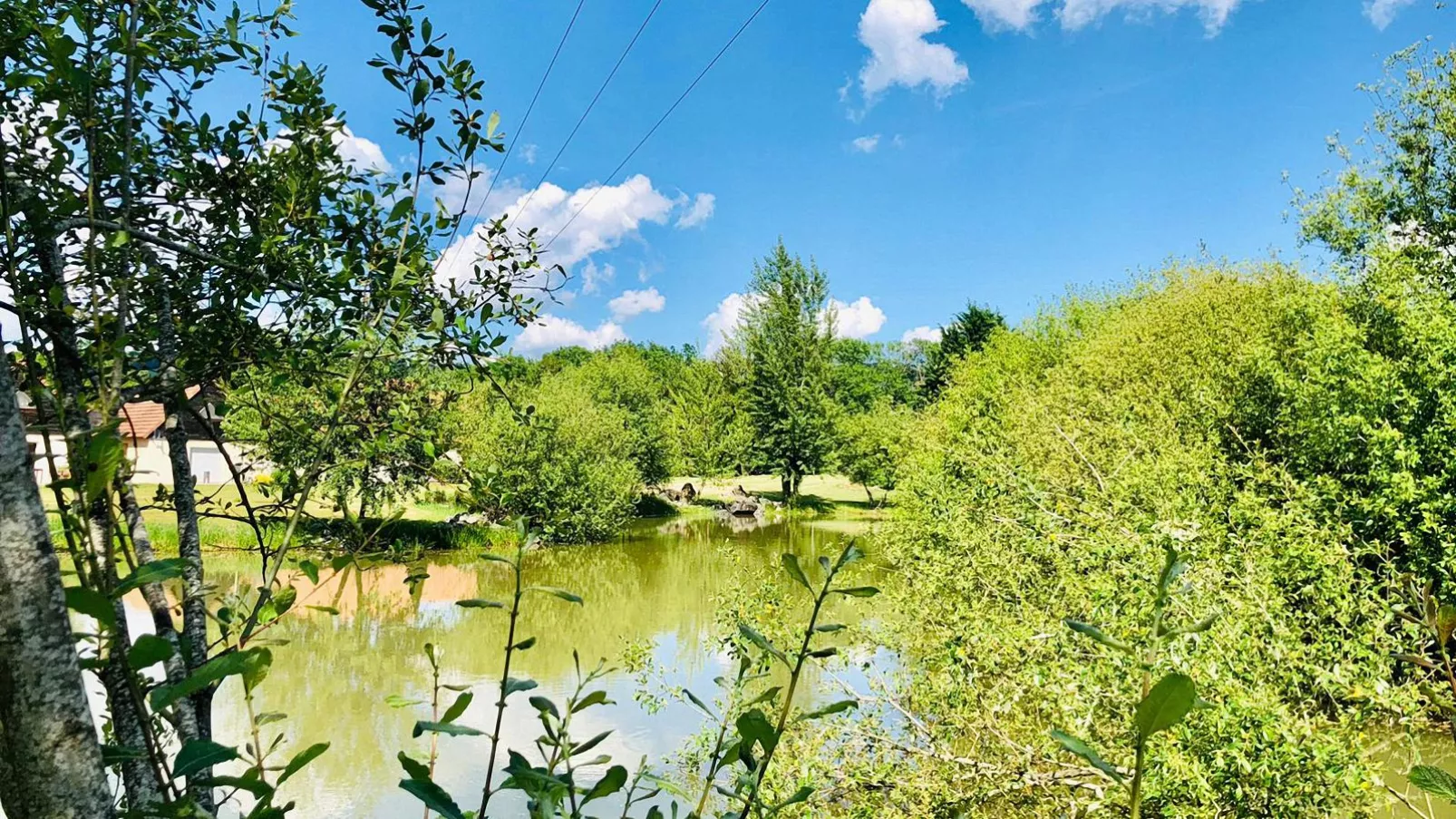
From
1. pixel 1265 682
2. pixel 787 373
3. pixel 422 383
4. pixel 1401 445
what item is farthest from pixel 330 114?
pixel 787 373

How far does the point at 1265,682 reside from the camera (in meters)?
4.39

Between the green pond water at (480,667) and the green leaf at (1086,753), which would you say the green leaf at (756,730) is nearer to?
the green leaf at (1086,753)

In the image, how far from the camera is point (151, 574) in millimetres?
690

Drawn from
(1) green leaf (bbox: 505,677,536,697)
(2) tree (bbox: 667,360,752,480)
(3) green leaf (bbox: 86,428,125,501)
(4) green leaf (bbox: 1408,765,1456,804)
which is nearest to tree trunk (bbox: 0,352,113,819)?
(3) green leaf (bbox: 86,428,125,501)

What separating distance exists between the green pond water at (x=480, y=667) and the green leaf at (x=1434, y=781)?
4.34ft

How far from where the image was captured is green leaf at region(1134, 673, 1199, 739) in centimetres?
48

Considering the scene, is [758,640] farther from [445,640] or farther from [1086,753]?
[445,640]

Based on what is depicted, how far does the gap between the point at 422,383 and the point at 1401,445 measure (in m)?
11.1

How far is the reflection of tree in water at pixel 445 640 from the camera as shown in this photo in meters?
8.55

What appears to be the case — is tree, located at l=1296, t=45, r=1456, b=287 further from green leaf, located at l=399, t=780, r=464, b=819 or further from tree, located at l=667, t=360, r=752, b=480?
tree, located at l=667, t=360, r=752, b=480

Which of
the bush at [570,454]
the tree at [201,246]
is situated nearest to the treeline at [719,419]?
the bush at [570,454]

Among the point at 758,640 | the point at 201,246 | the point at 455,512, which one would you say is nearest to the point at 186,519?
the point at 201,246

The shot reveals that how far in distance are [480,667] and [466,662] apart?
0.38 m

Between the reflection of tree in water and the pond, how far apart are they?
0.11 ft
